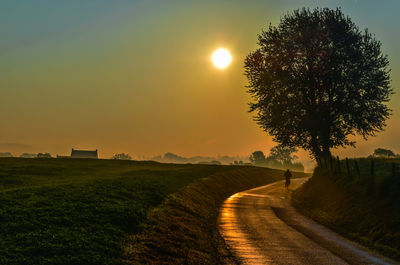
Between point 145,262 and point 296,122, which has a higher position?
point 296,122

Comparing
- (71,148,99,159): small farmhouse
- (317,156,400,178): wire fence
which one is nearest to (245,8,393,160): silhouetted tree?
(317,156,400,178): wire fence

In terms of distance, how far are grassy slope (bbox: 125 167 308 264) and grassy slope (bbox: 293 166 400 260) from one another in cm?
808

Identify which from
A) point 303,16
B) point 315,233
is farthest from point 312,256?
point 303,16

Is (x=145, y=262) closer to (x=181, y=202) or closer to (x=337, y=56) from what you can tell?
(x=181, y=202)

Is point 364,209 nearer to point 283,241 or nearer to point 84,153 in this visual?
point 283,241

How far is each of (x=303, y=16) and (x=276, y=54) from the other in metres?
6.09

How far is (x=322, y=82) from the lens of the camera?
4347 centimetres

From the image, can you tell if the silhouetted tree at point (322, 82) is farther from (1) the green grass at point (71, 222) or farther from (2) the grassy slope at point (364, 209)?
(1) the green grass at point (71, 222)

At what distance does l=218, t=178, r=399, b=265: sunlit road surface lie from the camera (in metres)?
16.0

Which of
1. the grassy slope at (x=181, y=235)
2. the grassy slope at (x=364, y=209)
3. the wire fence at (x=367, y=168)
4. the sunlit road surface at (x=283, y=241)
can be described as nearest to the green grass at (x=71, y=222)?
the grassy slope at (x=181, y=235)

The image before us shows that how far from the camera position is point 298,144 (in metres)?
47.5

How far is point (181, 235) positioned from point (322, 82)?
31.5 m

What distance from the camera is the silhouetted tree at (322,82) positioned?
42.6m

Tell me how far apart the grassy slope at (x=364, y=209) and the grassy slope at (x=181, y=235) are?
8.08 m
